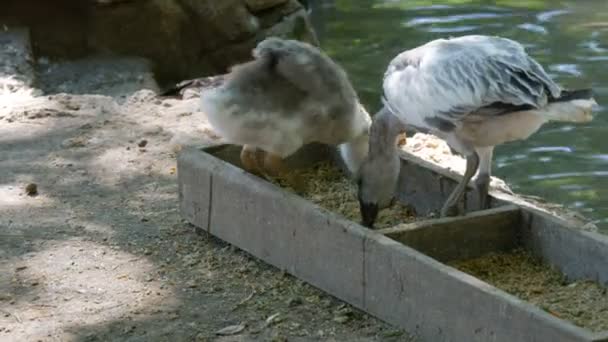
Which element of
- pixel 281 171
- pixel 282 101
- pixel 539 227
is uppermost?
pixel 282 101

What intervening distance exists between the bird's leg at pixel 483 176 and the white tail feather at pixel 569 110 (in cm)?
63

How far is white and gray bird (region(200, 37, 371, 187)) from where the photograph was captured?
5.41m

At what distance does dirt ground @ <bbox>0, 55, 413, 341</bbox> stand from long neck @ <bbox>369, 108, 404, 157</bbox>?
73 centimetres

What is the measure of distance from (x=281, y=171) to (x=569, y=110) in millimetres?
1771

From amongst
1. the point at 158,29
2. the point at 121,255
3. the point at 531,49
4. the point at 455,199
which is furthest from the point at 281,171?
the point at 531,49

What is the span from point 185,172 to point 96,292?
876mm

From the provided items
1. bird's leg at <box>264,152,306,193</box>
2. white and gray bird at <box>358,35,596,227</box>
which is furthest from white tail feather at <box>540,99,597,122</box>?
bird's leg at <box>264,152,306,193</box>

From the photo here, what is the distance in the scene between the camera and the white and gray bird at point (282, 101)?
5406 millimetres

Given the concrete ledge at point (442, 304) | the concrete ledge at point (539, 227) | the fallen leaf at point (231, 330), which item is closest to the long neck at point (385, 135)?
the concrete ledge at point (539, 227)

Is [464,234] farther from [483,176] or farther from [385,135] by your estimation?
[385,135]

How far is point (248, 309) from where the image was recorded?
16.4 feet

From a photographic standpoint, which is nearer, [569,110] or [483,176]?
[569,110]

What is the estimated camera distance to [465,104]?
16.0 feet

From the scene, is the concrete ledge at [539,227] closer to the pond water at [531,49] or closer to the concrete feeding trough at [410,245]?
the concrete feeding trough at [410,245]
